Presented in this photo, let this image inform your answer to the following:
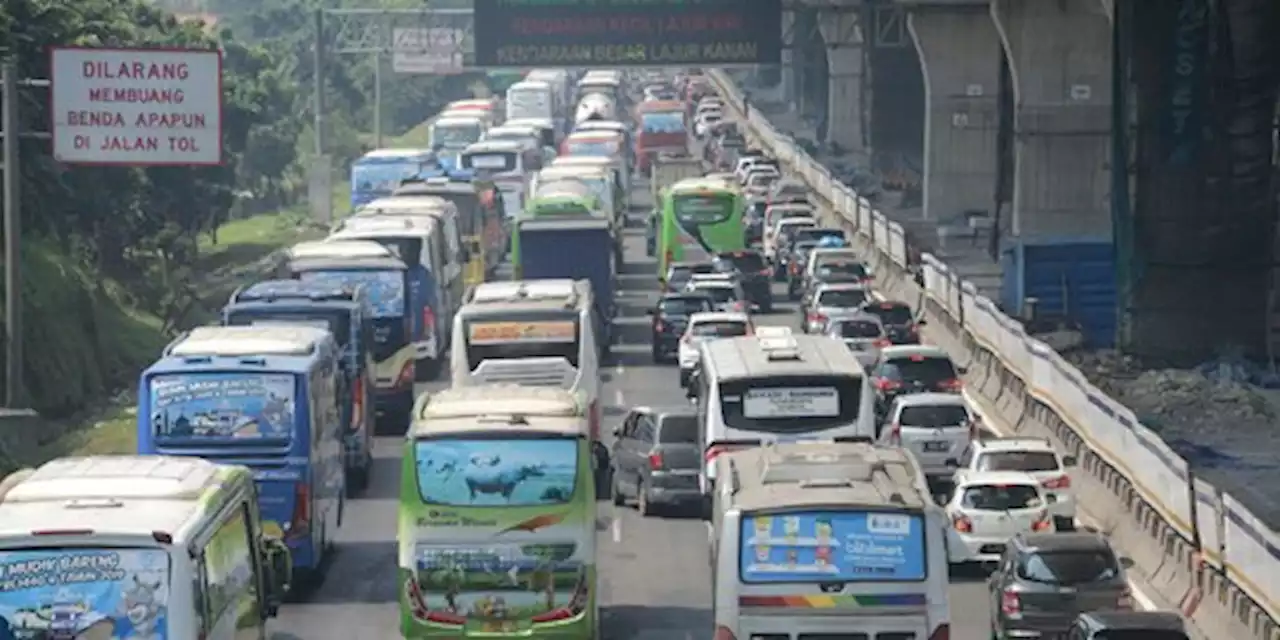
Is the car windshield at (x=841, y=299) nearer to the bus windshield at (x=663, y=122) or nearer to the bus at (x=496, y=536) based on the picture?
the bus at (x=496, y=536)

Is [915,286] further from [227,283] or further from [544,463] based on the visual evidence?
[544,463]

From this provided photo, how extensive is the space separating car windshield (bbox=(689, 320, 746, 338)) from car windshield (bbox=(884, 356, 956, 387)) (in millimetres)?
5480

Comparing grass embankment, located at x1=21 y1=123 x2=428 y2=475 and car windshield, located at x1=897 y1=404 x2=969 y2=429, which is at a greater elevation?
car windshield, located at x1=897 y1=404 x2=969 y2=429

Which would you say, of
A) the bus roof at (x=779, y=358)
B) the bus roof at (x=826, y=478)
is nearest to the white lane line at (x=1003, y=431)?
the bus roof at (x=779, y=358)

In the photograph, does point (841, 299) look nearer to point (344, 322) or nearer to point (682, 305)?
point (682, 305)

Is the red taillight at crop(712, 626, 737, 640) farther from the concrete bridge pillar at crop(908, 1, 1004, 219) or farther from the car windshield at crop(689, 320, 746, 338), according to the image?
the concrete bridge pillar at crop(908, 1, 1004, 219)

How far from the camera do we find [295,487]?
29.5 m

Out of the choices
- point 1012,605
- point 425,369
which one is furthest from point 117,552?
point 425,369

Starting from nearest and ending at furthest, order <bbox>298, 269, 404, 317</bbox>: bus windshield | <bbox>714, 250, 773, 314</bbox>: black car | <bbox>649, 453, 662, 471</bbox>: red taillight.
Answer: <bbox>649, 453, 662, 471</bbox>: red taillight < <bbox>298, 269, 404, 317</bbox>: bus windshield < <bbox>714, 250, 773, 314</bbox>: black car

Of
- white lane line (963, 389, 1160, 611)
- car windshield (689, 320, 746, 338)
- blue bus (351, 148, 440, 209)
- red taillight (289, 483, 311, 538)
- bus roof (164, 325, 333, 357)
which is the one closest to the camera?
white lane line (963, 389, 1160, 611)

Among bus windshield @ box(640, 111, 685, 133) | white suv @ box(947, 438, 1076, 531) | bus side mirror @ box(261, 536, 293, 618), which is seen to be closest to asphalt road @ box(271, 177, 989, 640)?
white suv @ box(947, 438, 1076, 531)

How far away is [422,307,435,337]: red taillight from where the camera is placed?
161 feet

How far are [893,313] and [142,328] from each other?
736 inches

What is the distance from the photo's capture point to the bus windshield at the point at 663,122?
112125 millimetres
